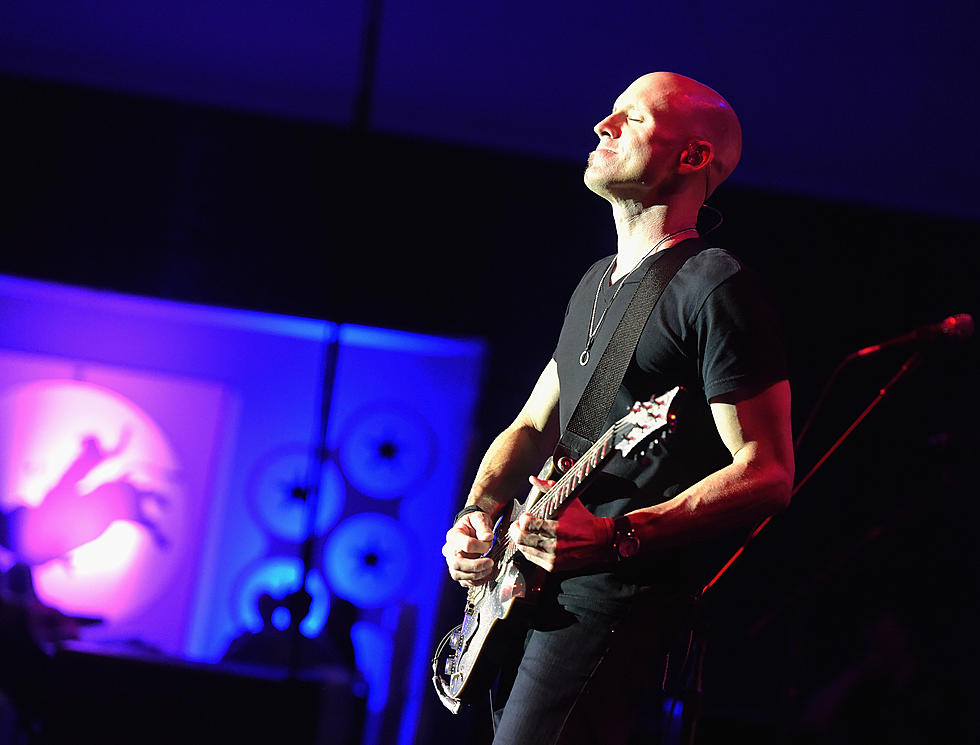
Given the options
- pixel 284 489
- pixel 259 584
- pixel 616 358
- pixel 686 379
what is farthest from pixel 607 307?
pixel 259 584

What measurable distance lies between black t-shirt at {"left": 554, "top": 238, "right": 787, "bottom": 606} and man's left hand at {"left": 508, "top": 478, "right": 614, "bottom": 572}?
0.46ft

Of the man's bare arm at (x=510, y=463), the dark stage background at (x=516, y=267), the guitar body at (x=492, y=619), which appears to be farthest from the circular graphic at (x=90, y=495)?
the guitar body at (x=492, y=619)

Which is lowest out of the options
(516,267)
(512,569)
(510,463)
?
(512,569)

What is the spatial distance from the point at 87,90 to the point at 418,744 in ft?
14.4

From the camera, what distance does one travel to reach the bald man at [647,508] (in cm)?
179

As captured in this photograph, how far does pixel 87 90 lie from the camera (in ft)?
20.2

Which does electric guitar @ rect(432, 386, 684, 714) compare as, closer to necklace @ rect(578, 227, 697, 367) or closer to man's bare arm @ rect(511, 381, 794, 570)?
man's bare arm @ rect(511, 381, 794, 570)

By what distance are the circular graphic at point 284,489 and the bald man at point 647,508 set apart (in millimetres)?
4225

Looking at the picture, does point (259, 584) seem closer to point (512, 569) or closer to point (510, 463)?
point (510, 463)

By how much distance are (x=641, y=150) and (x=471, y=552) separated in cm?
99

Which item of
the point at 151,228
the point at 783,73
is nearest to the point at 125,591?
the point at 151,228

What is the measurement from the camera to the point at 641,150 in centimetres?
228

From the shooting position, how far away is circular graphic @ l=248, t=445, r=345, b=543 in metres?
6.36

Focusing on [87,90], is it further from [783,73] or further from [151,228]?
[783,73]
